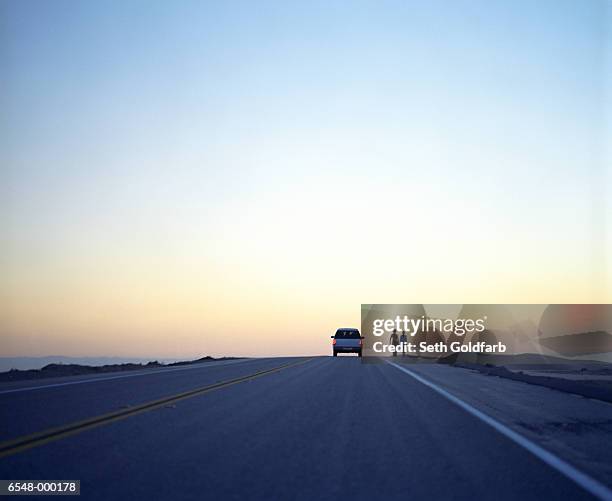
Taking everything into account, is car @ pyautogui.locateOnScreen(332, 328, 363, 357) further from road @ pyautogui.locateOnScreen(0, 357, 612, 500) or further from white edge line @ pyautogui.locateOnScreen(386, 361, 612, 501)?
white edge line @ pyautogui.locateOnScreen(386, 361, 612, 501)

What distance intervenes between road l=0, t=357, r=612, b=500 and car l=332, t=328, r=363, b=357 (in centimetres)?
3775

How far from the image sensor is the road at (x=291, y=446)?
23.0ft

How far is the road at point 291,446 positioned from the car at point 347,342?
37.8 meters

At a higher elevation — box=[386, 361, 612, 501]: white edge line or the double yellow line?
the double yellow line

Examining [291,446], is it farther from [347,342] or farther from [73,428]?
[347,342]

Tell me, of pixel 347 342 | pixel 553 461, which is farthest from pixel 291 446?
pixel 347 342

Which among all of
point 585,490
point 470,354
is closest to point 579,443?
point 585,490

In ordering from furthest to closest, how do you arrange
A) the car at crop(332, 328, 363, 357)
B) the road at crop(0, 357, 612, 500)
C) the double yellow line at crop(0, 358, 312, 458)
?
the car at crop(332, 328, 363, 357) → the double yellow line at crop(0, 358, 312, 458) → the road at crop(0, 357, 612, 500)

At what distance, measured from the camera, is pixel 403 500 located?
21.6 feet

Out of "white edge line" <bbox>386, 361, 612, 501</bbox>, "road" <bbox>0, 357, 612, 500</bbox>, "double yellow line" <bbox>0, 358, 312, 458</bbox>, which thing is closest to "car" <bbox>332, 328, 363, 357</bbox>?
"road" <bbox>0, 357, 612, 500</bbox>

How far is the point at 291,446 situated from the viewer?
30.0 feet

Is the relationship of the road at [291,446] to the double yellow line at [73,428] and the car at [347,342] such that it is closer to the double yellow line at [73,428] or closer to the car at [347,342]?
the double yellow line at [73,428]

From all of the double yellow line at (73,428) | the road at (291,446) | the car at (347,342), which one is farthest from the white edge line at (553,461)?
the car at (347,342)

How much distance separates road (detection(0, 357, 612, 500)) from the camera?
7.02 meters
